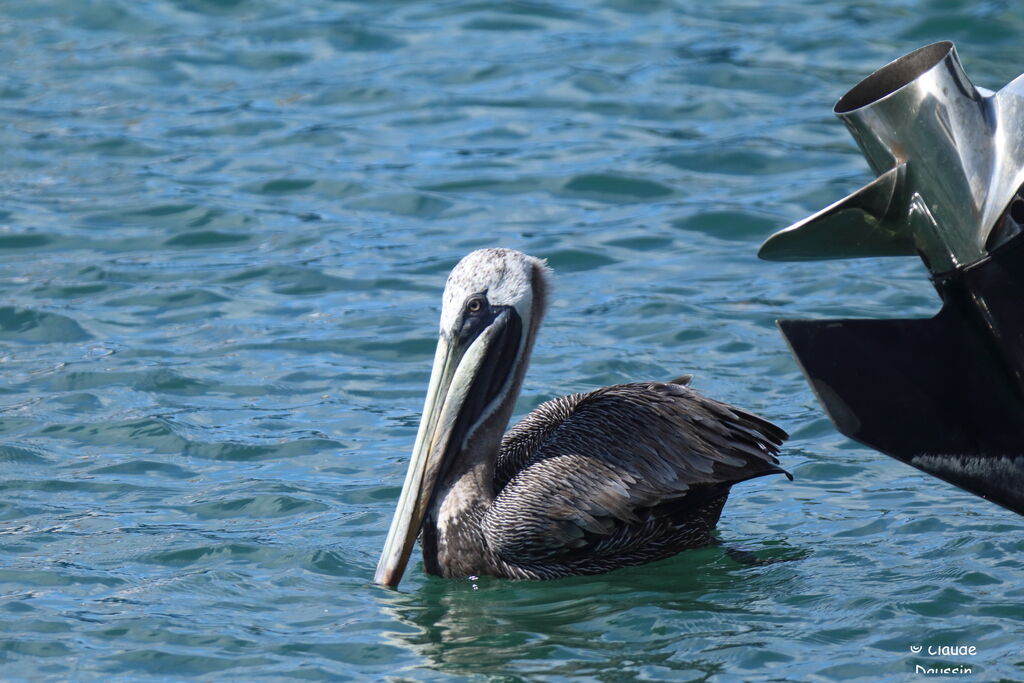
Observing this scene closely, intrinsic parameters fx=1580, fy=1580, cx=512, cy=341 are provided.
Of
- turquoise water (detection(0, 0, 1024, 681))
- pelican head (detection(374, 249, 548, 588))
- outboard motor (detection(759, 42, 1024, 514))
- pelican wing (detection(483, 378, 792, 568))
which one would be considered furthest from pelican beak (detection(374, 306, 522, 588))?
outboard motor (detection(759, 42, 1024, 514))

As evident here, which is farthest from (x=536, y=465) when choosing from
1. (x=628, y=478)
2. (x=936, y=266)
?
(x=936, y=266)

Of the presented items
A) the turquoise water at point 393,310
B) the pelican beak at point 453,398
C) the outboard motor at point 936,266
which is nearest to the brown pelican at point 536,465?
the pelican beak at point 453,398

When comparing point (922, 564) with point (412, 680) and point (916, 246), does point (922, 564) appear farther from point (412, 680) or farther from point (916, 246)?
point (412, 680)

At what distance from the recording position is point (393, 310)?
798 cm

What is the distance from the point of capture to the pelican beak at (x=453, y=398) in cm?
543

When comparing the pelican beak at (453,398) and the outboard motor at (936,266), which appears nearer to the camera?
the outboard motor at (936,266)

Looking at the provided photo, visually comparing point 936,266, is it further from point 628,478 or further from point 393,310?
point 393,310

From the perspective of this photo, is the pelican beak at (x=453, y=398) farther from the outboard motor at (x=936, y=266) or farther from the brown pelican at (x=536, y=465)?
the outboard motor at (x=936, y=266)

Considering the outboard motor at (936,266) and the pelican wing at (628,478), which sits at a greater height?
the outboard motor at (936,266)

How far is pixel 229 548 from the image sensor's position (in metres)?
5.49

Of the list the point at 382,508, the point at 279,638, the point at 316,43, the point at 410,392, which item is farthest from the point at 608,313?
the point at 316,43

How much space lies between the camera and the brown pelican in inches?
213

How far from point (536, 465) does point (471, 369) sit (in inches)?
16.4

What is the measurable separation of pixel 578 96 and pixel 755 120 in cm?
126
